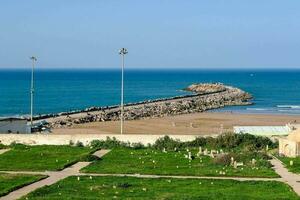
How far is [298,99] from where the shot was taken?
464 feet

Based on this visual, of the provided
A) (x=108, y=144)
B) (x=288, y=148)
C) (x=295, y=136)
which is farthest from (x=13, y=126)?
(x=295, y=136)

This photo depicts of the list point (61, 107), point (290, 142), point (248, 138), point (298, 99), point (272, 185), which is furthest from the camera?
point (298, 99)

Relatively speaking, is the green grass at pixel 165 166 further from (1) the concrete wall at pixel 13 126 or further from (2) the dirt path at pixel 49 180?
(1) the concrete wall at pixel 13 126

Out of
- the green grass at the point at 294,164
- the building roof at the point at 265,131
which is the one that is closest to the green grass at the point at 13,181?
the green grass at the point at 294,164

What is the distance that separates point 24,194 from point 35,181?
177 inches

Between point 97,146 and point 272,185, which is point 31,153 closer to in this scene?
point 97,146

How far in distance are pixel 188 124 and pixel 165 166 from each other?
39.4 m

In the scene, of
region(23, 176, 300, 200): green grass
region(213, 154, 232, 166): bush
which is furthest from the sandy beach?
region(23, 176, 300, 200): green grass

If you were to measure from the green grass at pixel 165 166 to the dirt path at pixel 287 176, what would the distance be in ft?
2.01

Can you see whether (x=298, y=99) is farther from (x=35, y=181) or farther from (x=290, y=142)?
(x=35, y=181)

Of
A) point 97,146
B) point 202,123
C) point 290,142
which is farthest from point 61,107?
point 290,142

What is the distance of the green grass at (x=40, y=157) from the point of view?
49031 millimetres

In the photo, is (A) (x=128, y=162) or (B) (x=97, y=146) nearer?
(A) (x=128, y=162)

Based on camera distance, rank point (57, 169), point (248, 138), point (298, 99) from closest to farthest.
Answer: point (57, 169)
point (248, 138)
point (298, 99)
